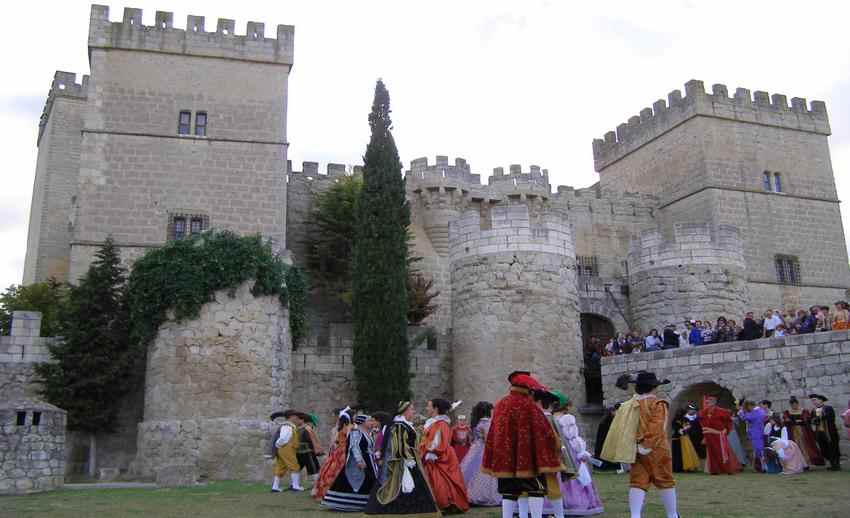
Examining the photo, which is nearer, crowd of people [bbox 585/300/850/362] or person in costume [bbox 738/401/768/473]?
person in costume [bbox 738/401/768/473]

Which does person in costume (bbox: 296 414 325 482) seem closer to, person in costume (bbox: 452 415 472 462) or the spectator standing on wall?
person in costume (bbox: 452 415 472 462)

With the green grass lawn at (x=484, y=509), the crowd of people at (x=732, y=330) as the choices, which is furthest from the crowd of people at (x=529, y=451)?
the crowd of people at (x=732, y=330)

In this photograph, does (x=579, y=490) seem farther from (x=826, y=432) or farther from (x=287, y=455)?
(x=826, y=432)

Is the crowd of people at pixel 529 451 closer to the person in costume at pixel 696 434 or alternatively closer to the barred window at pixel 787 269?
the person in costume at pixel 696 434

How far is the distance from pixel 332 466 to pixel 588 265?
2452cm

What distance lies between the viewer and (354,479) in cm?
1162

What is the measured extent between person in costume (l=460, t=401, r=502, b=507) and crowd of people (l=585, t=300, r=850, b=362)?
887cm

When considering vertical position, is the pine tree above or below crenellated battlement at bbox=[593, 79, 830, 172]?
below

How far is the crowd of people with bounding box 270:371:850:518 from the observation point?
8836 mm

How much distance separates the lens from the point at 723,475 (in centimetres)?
1561

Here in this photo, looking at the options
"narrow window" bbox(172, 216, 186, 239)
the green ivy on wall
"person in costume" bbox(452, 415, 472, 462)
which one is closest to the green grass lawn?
"person in costume" bbox(452, 415, 472, 462)

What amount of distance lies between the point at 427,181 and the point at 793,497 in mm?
23244

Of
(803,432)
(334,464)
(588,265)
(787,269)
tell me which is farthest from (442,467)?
(787,269)

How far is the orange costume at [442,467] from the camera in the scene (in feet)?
35.5
